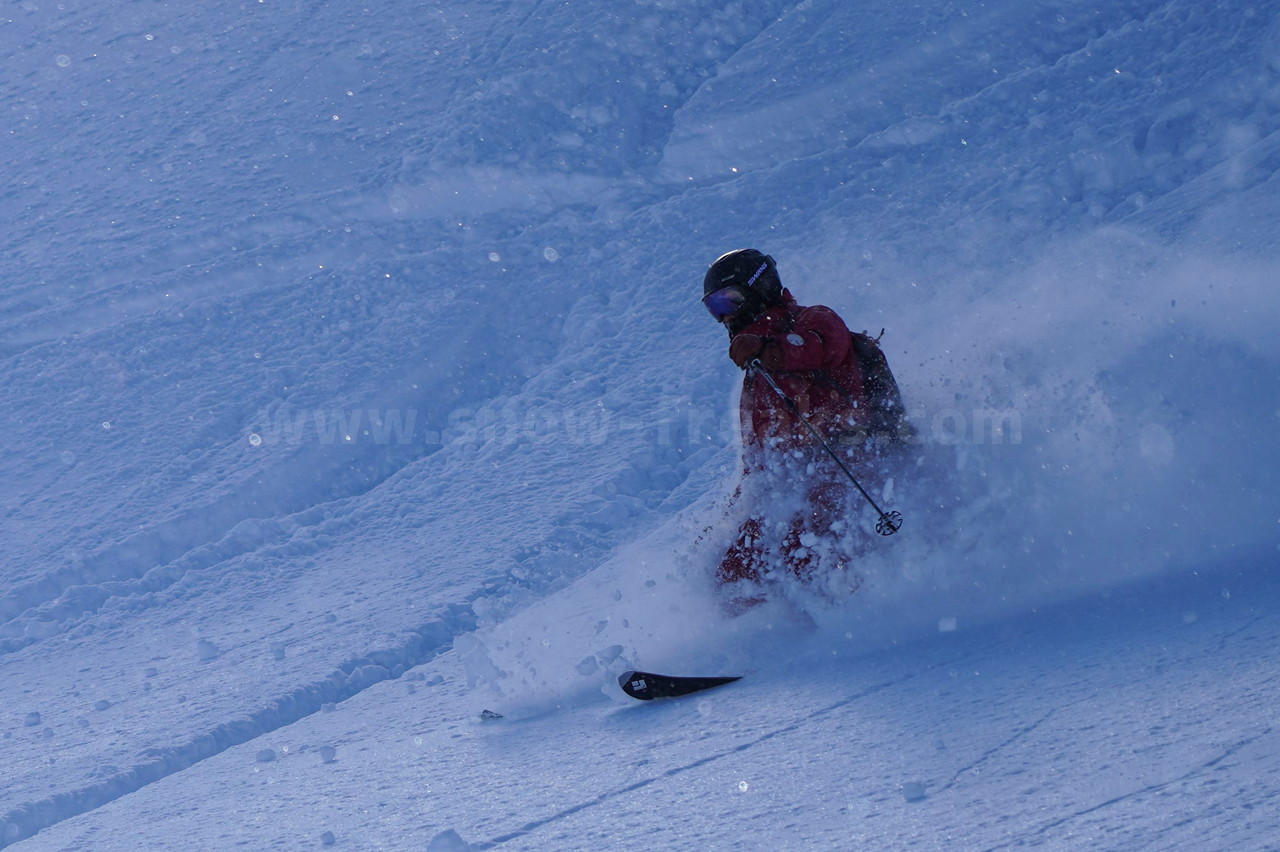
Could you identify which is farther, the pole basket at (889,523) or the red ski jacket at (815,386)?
the red ski jacket at (815,386)

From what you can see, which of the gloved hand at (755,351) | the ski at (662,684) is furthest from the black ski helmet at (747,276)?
the ski at (662,684)

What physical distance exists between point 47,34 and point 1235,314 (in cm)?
1571

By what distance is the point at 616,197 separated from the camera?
11.1 metres

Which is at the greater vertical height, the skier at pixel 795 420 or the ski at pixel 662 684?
the skier at pixel 795 420

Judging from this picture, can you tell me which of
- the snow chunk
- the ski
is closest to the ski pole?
the ski

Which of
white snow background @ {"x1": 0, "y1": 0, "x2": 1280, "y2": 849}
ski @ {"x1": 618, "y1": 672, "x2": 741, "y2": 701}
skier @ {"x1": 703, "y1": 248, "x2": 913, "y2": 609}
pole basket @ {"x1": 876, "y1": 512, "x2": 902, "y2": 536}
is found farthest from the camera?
skier @ {"x1": 703, "y1": 248, "x2": 913, "y2": 609}

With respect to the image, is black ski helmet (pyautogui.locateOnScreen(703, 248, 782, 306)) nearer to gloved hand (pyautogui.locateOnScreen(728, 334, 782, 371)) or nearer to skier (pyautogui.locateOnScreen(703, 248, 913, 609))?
skier (pyautogui.locateOnScreen(703, 248, 913, 609))

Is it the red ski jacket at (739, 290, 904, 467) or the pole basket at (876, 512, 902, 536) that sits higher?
the red ski jacket at (739, 290, 904, 467)

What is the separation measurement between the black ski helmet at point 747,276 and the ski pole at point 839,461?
277mm

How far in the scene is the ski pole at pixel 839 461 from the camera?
3965 mm

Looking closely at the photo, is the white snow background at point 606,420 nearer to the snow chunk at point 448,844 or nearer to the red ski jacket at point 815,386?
the snow chunk at point 448,844

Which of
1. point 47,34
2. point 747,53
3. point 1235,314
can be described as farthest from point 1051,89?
point 47,34

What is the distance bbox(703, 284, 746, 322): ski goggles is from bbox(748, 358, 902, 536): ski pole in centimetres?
23

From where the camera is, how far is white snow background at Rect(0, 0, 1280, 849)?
2.88 metres
